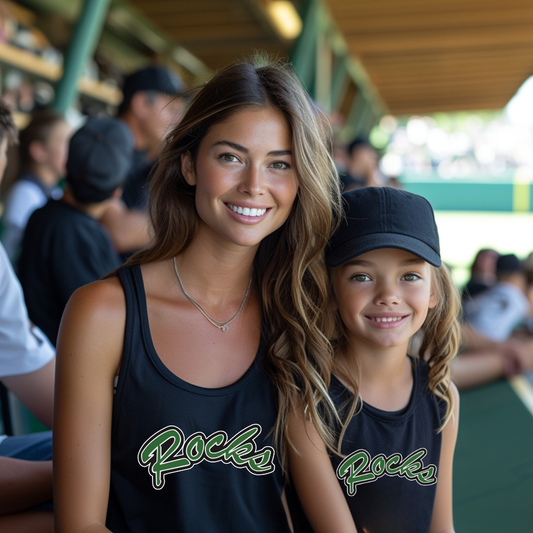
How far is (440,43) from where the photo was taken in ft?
22.0

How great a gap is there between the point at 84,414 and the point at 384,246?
Result: 2.44ft

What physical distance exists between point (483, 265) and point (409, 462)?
4436 mm

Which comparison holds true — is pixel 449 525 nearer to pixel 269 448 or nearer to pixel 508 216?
pixel 269 448

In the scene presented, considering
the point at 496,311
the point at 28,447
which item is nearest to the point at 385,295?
the point at 28,447

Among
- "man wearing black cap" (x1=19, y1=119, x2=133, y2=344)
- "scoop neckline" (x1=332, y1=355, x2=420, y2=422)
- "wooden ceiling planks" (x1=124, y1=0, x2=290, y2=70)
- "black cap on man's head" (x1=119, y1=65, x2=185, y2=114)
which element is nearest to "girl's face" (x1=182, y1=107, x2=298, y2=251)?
"scoop neckline" (x1=332, y1=355, x2=420, y2=422)

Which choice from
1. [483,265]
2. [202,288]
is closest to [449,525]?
[202,288]

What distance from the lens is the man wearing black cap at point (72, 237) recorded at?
219 centimetres

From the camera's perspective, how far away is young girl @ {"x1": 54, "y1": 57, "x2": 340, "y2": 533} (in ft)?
4.17

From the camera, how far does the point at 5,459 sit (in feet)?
4.70

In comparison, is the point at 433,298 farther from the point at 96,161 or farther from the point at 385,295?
the point at 96,161

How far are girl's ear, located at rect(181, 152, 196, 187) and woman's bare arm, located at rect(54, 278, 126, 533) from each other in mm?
367

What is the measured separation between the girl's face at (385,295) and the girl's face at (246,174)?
246mm

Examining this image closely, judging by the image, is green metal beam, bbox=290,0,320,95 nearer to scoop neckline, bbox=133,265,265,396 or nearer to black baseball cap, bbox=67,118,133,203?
black baseball cap, bbox=67,118,133,203

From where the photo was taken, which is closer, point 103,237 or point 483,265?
point 103,237
